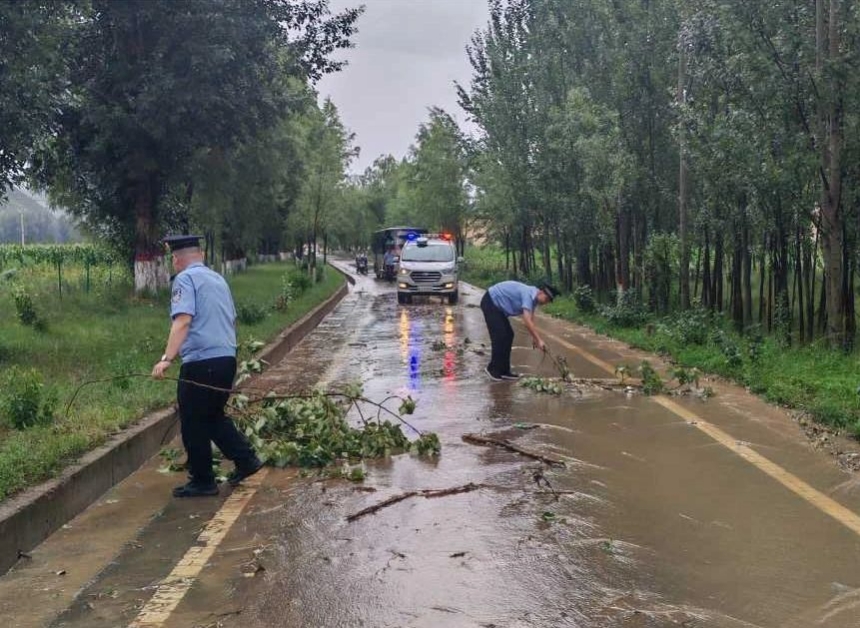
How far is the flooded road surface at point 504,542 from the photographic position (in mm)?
4418

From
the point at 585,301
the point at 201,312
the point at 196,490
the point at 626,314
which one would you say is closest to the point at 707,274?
the point at 626,314

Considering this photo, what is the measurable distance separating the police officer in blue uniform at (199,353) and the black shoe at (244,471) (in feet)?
0.71

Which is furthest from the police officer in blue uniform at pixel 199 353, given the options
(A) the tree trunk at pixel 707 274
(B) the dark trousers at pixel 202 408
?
(A) the tree trunk at pixel 707 274

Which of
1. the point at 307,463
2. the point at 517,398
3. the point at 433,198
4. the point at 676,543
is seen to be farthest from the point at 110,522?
the point at 433,198

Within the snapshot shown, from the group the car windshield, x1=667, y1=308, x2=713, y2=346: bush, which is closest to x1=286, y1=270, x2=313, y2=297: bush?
the car windshield

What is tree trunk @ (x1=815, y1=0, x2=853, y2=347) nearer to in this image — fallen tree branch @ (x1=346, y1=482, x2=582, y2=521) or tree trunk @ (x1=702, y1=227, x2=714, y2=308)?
tree trunk @ (x1=702, y1=227, x2=714, y2=308)

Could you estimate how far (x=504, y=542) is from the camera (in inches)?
211

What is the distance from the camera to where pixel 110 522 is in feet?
20.4

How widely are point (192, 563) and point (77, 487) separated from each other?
5.78ft

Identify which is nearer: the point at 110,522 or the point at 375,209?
the point at 110,522

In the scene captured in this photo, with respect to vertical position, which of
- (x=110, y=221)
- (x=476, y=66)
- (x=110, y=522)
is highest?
(x=476, y=66)

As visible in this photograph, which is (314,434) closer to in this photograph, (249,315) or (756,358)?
(756,358)

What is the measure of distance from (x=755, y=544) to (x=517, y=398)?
530 cm

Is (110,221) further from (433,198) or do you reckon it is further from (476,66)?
(433,198)
